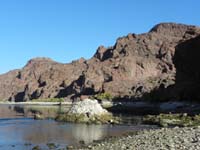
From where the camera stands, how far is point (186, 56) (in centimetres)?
14938

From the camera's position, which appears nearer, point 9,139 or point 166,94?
point 9,139

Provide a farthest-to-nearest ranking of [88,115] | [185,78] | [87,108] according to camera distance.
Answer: [185,78]
[87,108]
[88,115]

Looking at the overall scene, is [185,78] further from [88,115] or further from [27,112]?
[88,115]

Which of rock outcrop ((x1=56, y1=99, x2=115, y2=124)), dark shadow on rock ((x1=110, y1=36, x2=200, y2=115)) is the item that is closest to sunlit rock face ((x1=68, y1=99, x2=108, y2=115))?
rock outcrop ((x1=56, y1=99, x2=115, y2=124))

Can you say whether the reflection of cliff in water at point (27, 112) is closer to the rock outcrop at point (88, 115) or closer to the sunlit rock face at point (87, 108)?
the sunlit rock face at point (87, 108)

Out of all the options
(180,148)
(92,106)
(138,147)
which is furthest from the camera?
(92,106)

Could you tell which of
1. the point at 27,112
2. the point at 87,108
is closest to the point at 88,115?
the point at 87,108

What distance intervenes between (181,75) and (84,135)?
361 ft

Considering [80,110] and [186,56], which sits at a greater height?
[186,56]

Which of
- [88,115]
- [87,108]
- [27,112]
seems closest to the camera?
[88,115]

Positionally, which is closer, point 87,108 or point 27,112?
point 87,108

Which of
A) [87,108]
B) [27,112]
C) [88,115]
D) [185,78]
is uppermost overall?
[185,78]

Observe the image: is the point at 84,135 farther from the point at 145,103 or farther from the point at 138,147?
the point at 145,103

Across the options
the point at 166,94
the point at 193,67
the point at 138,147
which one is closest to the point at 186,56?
the point at 193,67
